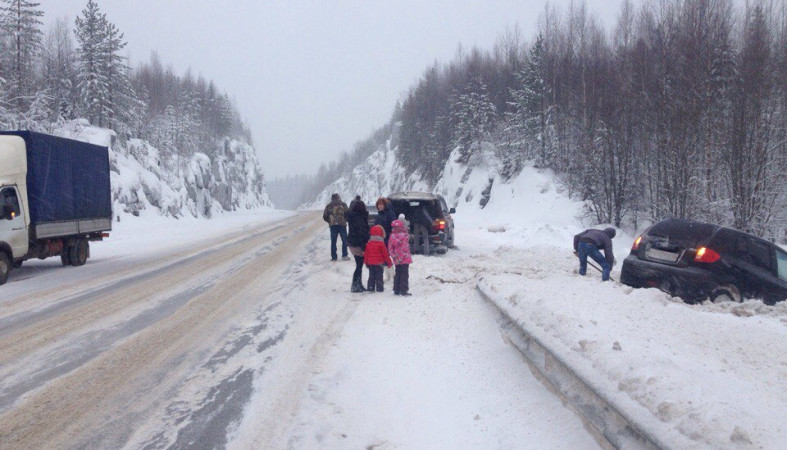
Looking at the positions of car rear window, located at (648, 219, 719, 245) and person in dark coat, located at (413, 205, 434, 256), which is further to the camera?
person in dark coat, located at (413, 205, 434, 256)

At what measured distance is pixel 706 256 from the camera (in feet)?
25.9

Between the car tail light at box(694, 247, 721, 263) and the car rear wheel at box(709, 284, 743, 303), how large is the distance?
1.51 ft

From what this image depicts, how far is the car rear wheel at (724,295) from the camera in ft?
25.5

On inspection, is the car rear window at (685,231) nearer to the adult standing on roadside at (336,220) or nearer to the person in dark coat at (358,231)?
the person in dark coat at (358,231)

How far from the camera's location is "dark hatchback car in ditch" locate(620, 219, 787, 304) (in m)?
7.82

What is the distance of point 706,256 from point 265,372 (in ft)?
23.4

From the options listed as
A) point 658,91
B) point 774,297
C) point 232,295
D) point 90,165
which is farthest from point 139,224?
point 774,297

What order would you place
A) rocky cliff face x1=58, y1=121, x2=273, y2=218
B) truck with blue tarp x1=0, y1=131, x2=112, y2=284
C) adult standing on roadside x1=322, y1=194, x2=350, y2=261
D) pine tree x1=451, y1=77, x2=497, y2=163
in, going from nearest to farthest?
truck with blue tarp x1=0, y1=131, x2=112, y2=284 → adult standing on roadside x1=322, y1=194, x2=350, y2=261 → rocky cliff face x1=58, y1=121, x2=273, y2=218 → pine tree x1=451, y1=77, x2=497, y2=163

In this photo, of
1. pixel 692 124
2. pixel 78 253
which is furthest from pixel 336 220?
pixel 692 124

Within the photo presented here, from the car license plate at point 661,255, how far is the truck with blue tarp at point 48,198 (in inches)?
538

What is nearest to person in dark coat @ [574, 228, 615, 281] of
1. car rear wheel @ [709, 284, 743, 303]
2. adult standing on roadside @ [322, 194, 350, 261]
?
car rear wheel @ [709, 284, 743, 303]

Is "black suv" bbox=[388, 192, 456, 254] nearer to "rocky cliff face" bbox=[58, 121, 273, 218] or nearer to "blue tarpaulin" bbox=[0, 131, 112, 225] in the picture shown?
"blue tarpaulin" bbox=[0, 131, 112, 225]

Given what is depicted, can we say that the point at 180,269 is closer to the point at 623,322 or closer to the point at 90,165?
the point at 90,165

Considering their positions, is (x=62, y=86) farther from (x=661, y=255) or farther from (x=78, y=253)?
(x=661, y=255)
